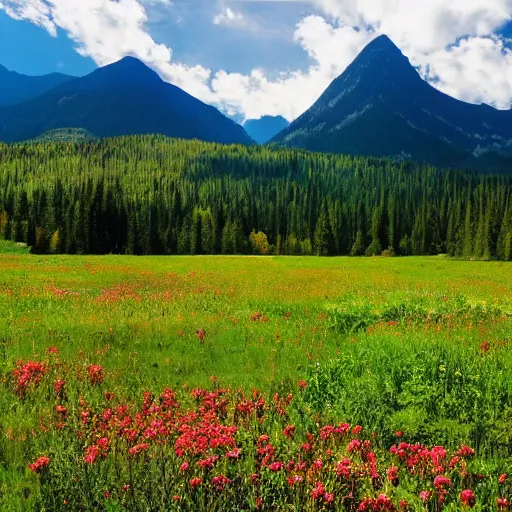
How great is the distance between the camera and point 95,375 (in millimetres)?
7504

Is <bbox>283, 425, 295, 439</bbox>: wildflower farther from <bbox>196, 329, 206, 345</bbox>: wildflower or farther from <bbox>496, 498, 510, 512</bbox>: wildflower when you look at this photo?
<bbox>196, 329, 206, 345</bbox>: wildflower

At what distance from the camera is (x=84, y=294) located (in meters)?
Result: 18.9

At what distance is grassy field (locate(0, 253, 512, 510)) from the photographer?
4.11 metres

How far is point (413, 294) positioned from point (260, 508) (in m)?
18.6

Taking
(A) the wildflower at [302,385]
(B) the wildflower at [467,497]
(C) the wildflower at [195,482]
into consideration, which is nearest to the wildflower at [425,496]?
(B) the wildflower at [467,497]

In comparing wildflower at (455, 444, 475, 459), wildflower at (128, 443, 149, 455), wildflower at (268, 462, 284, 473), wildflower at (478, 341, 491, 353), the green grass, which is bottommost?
the green grass

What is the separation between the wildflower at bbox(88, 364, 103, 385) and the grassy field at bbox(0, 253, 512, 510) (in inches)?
1.1

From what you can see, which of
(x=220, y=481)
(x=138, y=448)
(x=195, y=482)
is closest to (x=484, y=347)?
(x=220, y=481)

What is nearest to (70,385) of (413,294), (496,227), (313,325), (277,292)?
(313,325)

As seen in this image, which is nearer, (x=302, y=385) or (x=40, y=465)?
(x=40, y=465)

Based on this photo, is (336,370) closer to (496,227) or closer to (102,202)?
(496,227)

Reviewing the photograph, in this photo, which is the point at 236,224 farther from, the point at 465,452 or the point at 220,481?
the point at 220,481

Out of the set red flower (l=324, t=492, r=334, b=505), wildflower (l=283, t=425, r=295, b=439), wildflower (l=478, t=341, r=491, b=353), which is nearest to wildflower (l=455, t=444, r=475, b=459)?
red flower (l=324, t=492, r=334, b=505)

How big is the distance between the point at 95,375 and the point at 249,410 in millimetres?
3330
